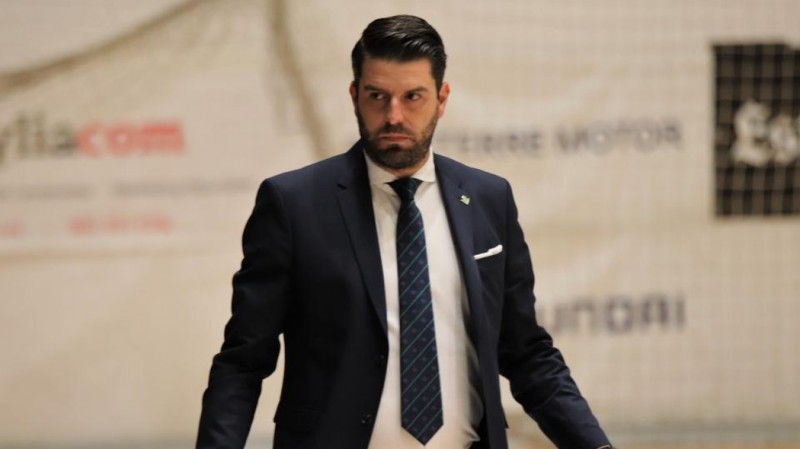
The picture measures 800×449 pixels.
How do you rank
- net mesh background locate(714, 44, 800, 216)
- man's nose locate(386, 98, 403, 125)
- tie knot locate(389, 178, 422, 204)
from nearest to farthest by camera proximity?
1. man's nose locate(386, 98, 403, 125)
2. tie knot locate(389, 178, 422, 204)
3. net mesh background locate(714, 44, 800, 216)

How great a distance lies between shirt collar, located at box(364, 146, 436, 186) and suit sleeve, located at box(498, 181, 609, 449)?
19 cm

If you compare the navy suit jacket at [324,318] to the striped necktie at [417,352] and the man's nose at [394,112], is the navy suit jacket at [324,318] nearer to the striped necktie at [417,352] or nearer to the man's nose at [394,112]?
the striped necktie at [417,352]

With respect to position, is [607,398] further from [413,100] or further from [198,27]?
[413,100]

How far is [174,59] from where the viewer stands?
5559 millimetres

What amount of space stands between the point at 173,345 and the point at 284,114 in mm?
1117

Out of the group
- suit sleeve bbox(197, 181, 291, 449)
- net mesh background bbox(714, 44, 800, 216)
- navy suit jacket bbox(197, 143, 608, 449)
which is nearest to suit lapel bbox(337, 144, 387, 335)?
navy suit jacket bbox(197, 143, 608, 449)

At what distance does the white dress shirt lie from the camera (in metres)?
2.33

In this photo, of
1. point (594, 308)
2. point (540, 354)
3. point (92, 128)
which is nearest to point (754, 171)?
point (594, 308)

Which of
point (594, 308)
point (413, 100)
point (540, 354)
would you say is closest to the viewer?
point (413, 100)

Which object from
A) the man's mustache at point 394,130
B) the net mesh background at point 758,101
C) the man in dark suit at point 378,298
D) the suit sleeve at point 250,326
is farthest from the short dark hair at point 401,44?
the net mesh background at point 758,101

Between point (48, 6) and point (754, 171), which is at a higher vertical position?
point (48, 6)

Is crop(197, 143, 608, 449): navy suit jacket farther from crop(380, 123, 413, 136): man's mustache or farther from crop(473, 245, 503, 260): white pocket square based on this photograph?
crop(380, 123, 413, 136): man's mustache

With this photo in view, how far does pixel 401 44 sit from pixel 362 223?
0.33 m

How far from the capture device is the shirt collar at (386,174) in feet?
7.87
